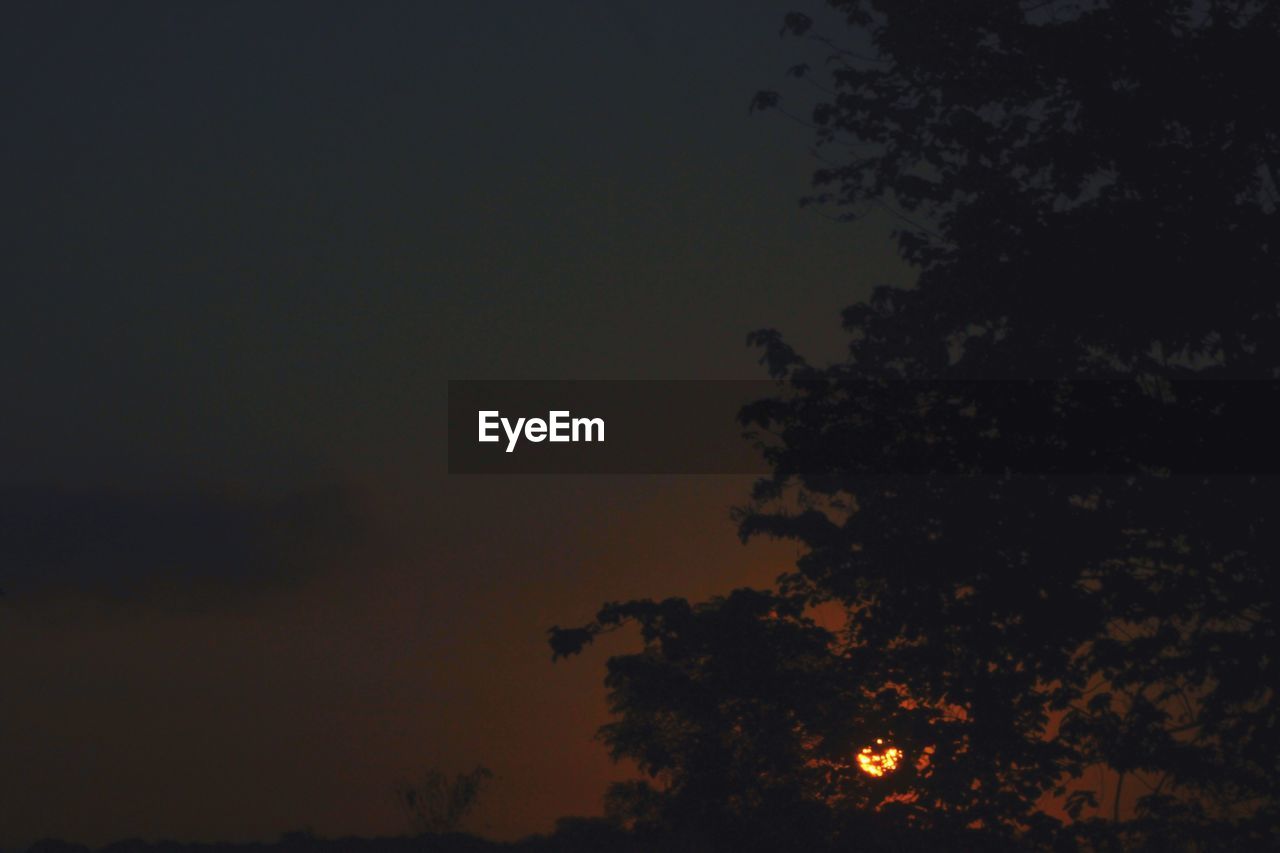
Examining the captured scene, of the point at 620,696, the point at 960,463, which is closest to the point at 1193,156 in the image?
the point at 960,463

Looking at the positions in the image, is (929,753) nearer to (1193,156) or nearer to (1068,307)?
(1068,307)

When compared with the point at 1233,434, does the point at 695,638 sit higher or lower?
lower

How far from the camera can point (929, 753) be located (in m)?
15.4

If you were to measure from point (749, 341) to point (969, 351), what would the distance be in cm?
300

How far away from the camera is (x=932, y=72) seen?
52.9 ft

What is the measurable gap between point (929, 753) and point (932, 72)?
24.8ft

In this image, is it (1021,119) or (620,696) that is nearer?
(1021,119)

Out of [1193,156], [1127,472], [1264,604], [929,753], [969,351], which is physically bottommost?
[929,753]

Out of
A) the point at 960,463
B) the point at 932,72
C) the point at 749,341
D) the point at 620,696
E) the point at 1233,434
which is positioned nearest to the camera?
the point at 1233,434

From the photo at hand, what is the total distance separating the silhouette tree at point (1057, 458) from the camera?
549 inches

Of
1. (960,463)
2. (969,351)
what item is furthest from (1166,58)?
(960,463)

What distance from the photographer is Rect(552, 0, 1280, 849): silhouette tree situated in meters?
14.0

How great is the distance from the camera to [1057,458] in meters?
14.4

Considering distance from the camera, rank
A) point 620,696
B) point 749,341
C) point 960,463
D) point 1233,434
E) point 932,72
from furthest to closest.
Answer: point 620,696
point 749,341
point 932,72
point 960,463
point 1233,434
